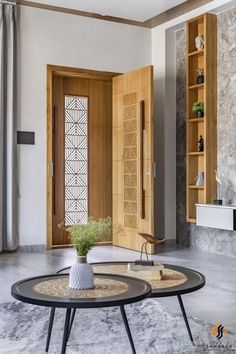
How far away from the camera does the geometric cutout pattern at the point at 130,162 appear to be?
7000 millimetres

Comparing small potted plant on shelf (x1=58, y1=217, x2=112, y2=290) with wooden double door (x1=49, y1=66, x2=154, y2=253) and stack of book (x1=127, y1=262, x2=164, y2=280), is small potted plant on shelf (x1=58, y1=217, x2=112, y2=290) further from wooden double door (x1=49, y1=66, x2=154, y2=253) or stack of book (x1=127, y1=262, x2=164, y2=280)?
wooden double door (x1=49, y1=66, x2=154, y2=253)

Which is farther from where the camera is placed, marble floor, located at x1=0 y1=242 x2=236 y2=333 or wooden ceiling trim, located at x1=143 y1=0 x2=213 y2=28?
wooden ceiling trim, located at x1=143 y1=0 x2=213 y2=28

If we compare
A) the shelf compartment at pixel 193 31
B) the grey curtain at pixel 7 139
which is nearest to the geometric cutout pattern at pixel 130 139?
the shelf compartment at pixel 193 31

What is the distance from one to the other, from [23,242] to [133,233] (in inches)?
61.1

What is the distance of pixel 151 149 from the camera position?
21.9ft

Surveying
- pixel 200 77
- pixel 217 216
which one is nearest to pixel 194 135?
pixel 200 77

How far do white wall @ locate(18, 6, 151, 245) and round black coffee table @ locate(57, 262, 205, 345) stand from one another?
362 cm

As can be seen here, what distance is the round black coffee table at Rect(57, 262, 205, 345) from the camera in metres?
2.68

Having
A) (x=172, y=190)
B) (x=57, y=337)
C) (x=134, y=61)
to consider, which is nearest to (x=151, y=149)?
(x=172, y=190)

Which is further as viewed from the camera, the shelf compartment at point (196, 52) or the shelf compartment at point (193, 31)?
the shelf compartment at point (193, 31)

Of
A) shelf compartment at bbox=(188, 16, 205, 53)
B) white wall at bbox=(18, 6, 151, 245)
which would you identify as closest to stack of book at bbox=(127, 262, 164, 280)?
white wall at bbox=(18, 6, 151, 245)

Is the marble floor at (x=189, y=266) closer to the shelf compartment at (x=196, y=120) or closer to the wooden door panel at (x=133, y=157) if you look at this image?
the wooden door panel at (x=133, y=157)

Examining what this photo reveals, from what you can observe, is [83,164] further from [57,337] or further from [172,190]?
[57,337]

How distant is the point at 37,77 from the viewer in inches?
274
